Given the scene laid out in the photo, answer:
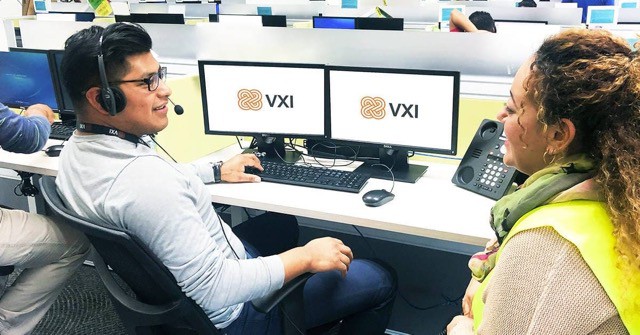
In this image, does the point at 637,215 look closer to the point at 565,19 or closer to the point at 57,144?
the point at 57,144

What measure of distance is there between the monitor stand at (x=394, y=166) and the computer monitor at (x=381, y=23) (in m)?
2.31

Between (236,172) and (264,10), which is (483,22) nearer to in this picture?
(236,172)

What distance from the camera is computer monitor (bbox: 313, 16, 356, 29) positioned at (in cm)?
484

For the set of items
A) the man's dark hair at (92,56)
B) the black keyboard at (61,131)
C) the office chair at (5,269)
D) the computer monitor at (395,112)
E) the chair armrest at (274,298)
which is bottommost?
the office chair at (5,269)

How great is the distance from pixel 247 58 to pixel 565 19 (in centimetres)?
301

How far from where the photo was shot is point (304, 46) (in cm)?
243

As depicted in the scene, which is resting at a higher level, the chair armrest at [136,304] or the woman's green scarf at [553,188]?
the woman's green scarf at [553,188]

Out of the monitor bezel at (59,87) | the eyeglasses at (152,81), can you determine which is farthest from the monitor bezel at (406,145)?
the monitor bezel at (59,87)

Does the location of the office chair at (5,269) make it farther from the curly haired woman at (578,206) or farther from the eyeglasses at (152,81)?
the curly haired woman at (578,206)

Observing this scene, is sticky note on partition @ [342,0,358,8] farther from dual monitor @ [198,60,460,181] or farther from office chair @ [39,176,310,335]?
office chair @ [39,176,310,335]

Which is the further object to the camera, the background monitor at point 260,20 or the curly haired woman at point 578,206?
the background monitor at point 260,20

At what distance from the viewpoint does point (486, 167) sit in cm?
181

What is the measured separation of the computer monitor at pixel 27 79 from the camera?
2574 millimetres

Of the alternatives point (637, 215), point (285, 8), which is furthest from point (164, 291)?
point (285, 8)
